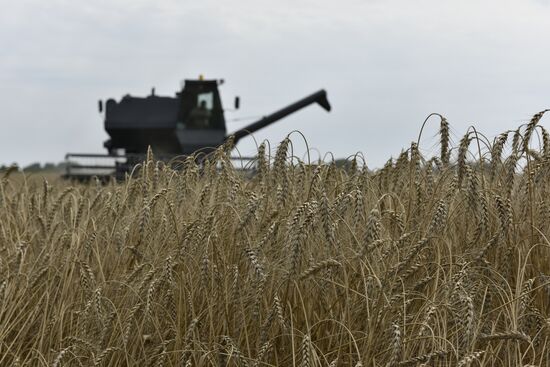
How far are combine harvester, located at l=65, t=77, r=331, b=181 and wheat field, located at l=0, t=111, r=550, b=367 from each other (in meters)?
17.1

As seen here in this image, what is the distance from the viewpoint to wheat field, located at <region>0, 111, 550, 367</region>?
2977 millimetres

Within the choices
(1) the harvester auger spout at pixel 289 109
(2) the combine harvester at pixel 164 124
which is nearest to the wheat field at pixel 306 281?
(2) the combine harvester at pixel 164 124

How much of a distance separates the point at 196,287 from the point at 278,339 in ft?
1.50

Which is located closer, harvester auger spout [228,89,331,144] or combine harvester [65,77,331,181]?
combine harvester [65,77,331,181]

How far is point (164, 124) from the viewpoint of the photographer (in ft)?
74.0

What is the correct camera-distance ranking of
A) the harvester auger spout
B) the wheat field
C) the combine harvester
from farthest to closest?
1. the harvester auger spout
2. the combine harvester
3. the wheat field

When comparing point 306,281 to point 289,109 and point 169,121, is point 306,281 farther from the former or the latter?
point 289,109

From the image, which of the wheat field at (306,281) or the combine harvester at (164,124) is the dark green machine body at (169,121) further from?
the wheat field at (306,281)

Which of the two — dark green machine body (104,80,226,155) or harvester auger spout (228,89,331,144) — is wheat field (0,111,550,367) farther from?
harvester auger spout (228,89,331,144)

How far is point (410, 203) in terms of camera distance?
414cm

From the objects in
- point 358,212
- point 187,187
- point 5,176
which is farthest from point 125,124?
point 358,212

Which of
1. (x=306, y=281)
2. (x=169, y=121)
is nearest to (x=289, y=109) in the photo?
(x=169, y=121)

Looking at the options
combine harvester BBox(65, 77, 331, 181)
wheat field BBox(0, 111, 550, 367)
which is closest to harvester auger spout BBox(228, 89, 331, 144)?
combine harvester BBox(65, 77, 331, 181)

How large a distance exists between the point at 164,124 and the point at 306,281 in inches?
769
